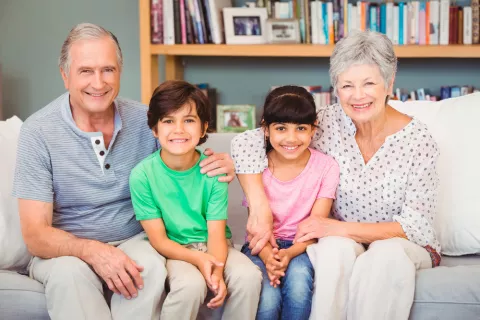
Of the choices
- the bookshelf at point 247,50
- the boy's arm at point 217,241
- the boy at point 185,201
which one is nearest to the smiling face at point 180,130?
the boy at point 185,201

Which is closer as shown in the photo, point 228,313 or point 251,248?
point 228,313

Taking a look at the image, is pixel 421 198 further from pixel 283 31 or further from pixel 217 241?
pixel 283 31

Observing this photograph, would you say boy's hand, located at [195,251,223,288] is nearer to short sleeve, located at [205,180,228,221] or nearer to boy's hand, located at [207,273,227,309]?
boy's hand, located at [207,273,227,309]

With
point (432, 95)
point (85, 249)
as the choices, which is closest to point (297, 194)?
point (85, 249)

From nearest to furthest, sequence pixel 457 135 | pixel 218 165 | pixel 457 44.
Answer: pixel 218 165
pixel 457 135
pixel 457 44

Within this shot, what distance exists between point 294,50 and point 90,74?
5.30ft

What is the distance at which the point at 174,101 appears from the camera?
1.81 m

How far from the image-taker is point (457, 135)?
2104 mm

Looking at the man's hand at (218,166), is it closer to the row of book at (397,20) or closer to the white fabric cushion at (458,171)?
the white fabric cushion at (458,171)

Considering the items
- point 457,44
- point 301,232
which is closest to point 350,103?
point 301,232

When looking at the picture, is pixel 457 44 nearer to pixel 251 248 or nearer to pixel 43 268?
pixel 251 248

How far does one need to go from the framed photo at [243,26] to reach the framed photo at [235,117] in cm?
36

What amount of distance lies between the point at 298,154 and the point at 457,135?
0.55m

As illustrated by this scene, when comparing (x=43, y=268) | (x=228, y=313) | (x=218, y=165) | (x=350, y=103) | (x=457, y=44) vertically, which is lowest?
(x=228, y=313)
